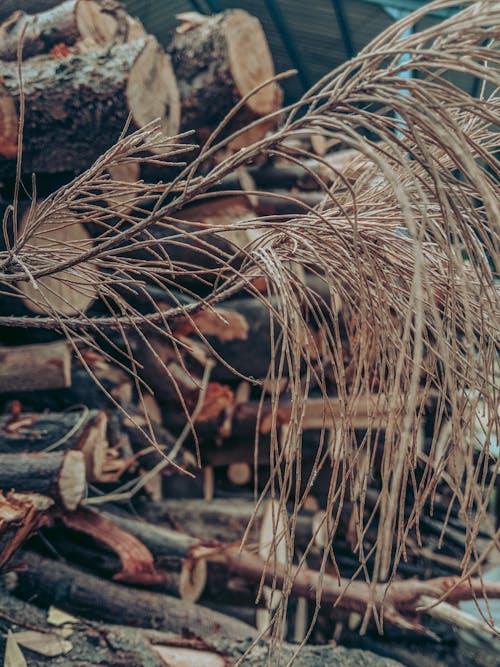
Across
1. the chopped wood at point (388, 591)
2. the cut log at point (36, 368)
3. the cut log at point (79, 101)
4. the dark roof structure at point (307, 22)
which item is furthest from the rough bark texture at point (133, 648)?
the dark roof structure at point (307, 22)

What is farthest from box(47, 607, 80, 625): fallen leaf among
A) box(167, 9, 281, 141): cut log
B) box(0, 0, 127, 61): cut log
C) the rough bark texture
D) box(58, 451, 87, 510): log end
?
box(0, 0, 127, 61): cut log

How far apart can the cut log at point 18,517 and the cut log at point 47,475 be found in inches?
1.3

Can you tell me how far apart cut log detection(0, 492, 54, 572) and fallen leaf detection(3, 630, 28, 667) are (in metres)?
0.18

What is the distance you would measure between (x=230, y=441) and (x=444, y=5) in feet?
7.14

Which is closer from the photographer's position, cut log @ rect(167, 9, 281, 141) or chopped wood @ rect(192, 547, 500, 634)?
chopped wood @ rect(192, 547, 500, 634)

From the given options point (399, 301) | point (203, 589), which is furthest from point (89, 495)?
point (399, 301)

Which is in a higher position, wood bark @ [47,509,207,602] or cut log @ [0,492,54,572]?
cut log @ [0,492,54,572]

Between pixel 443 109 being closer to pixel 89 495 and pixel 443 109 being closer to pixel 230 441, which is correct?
pixel 89 495

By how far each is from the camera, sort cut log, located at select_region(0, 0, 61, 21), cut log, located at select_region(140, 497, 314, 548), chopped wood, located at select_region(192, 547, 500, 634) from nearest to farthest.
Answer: chopped wood, located at select_region(192, 547, 500, 634)
cut log, located at select_region(0, 0, 61, 21)
cut log, located at select_region(140, 497, 314, 548)

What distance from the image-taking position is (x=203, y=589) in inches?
77.8

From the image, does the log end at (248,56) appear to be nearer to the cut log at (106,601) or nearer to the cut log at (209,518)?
the cut log at (209,518)

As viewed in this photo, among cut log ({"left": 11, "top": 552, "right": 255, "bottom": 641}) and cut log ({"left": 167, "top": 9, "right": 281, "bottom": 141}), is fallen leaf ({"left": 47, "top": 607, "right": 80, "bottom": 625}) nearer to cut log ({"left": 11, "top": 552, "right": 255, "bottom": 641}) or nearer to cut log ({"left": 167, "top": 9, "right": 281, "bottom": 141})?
cut log ({"left": 11, "top": 552, "right": 255, "bottom": 641})

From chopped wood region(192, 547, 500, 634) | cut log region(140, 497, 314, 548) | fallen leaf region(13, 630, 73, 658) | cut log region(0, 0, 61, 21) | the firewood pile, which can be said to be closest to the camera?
the firewood pile

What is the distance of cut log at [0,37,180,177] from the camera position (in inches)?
70.2
